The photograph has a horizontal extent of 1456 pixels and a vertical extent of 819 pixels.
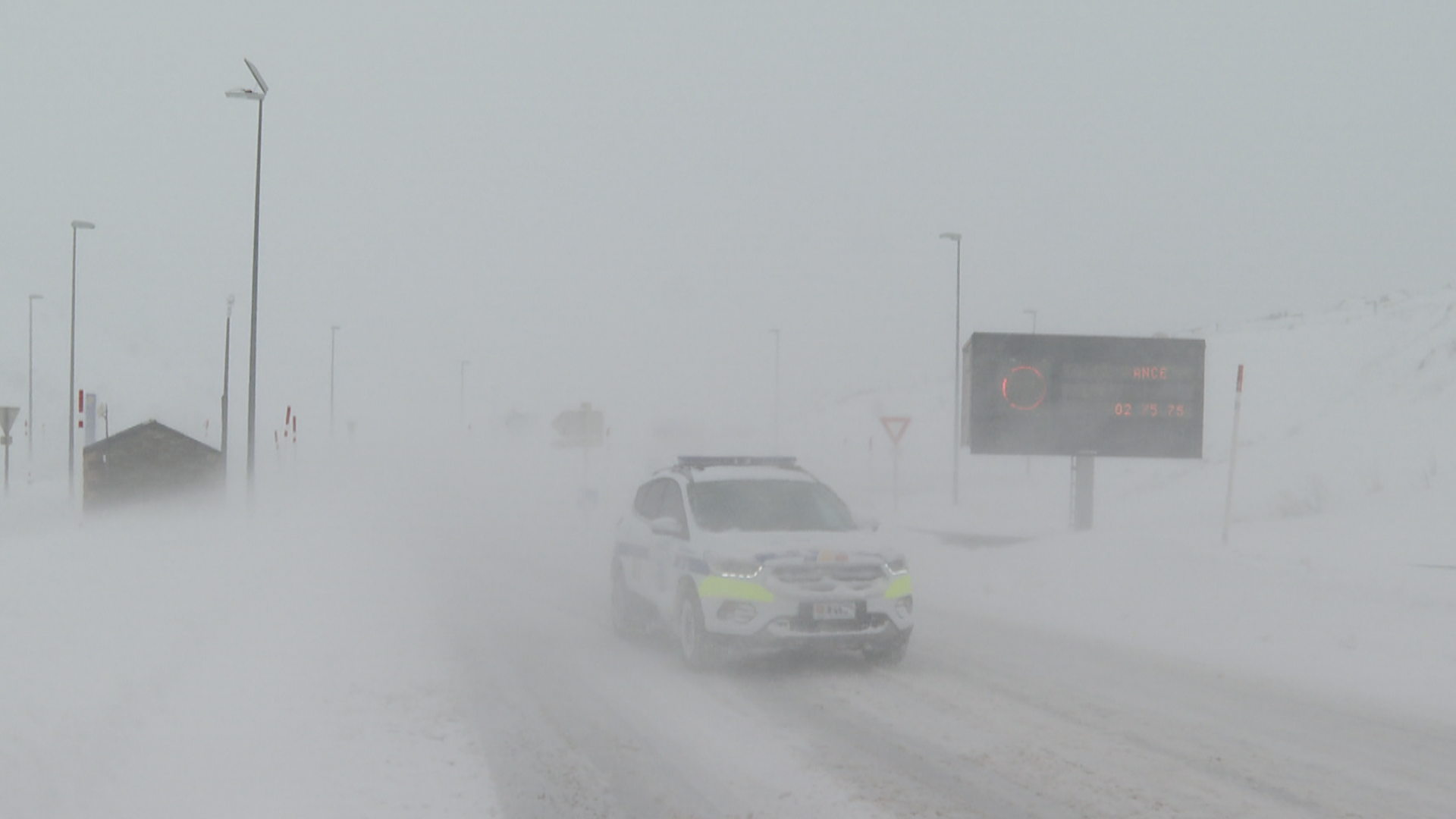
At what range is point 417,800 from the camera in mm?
6348

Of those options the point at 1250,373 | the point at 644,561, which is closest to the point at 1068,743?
the point at 644,561

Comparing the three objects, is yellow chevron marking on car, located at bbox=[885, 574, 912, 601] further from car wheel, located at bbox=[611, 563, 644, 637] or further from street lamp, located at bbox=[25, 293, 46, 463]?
street lamp, located at bbox=[25, 293, 46, 463]

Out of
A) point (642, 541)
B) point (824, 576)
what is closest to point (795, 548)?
point (824, 576)

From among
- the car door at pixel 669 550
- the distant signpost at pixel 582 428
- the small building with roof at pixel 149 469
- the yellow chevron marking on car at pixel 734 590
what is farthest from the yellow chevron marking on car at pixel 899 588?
the small building with roof at pixel 149 469

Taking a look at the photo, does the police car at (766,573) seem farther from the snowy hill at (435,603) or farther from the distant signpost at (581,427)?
the distant signpost at (581,427)

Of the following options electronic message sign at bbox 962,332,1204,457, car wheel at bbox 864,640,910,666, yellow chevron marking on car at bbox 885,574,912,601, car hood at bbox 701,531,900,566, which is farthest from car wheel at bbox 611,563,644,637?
electronic message sign at bbox 962,332,1204,457

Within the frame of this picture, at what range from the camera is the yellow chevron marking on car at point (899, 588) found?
10427 millimetres

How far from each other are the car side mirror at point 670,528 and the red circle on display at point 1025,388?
13554mm

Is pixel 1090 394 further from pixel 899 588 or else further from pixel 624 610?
pixel 899 588

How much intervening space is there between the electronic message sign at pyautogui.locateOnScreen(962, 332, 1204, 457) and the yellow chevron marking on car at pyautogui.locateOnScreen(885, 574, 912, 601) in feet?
44.2

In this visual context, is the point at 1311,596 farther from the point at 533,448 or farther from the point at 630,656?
the point at 533,448

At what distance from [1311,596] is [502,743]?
382 inches

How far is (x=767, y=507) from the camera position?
11789mm

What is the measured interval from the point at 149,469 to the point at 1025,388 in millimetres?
21389
